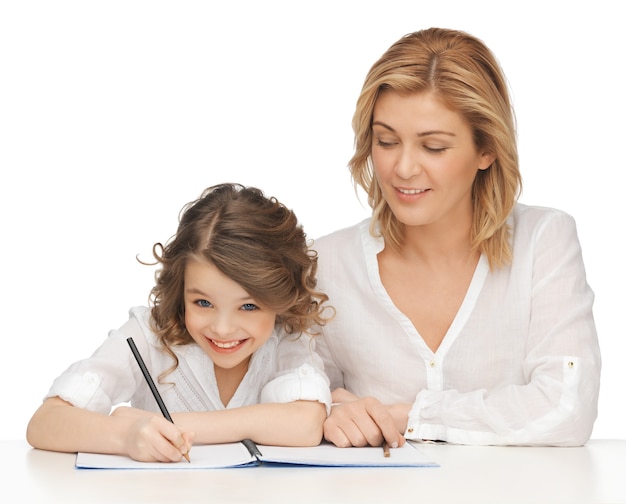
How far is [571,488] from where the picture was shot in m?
1.77

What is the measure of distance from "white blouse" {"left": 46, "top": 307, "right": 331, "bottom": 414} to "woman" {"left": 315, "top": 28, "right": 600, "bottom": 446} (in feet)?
0.37

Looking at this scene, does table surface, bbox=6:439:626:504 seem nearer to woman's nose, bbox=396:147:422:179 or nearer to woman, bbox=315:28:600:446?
woman, bbox=315:28:600:446

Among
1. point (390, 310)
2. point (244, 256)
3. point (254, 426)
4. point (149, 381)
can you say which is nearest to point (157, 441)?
point (149, 381)

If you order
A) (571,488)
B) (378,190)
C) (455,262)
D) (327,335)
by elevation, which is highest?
(378,190)

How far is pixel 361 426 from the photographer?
209 cm

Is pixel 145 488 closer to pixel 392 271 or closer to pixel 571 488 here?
pixel 571 488

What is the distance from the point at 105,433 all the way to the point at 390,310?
78cm

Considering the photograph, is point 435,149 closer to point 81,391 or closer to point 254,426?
point 254,426

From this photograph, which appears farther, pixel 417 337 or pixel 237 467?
pixel 417 337

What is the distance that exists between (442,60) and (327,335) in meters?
0.68

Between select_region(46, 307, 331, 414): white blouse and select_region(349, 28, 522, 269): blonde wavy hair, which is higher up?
select_region(349, 28, 522, 269): blonde wavy hair

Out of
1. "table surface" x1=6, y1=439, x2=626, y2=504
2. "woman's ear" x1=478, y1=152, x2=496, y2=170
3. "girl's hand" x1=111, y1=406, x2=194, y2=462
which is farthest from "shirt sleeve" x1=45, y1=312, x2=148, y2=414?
"woman's ear" x1=478, y1=152, x2=496, y2=170

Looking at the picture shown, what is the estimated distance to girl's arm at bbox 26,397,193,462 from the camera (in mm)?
1866

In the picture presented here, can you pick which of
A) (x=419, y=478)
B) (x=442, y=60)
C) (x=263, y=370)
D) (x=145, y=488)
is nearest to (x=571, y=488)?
(x=419, y=478)
